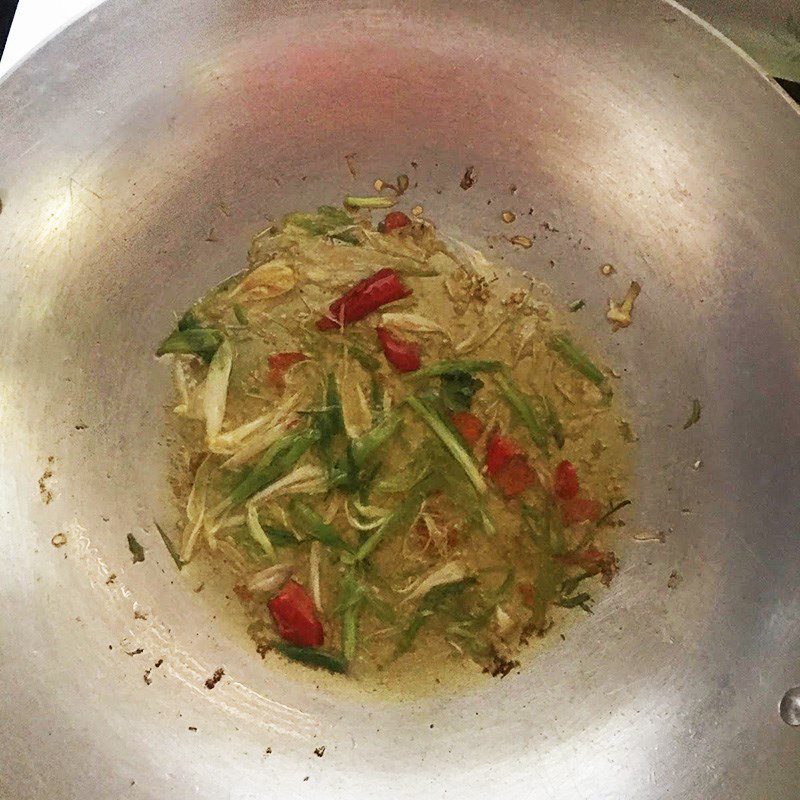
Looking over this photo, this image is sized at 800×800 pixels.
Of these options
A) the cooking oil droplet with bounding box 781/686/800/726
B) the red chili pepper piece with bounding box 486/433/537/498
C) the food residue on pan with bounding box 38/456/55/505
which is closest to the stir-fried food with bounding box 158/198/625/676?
the red chili pepper piece with bounding box 486/433/537/498

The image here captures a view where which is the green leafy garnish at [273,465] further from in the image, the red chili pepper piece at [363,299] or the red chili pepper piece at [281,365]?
the red chili pepper piece at [363,299]

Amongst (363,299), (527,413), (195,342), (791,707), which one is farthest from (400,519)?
(791,707)

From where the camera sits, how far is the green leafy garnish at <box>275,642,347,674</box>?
1.46 meters

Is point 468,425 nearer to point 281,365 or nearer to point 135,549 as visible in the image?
Answer: point 281,365

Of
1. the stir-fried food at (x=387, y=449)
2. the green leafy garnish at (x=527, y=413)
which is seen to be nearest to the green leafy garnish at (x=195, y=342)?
the stir-fried food at (x=387, y=449)

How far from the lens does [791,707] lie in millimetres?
1298

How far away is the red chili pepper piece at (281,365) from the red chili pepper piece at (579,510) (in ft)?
2.20

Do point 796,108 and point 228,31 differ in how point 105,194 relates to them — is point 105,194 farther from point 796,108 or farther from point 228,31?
point 796,108

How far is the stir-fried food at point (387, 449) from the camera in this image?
1.47 m

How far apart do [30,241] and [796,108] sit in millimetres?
1551

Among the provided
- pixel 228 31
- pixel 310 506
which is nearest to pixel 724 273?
pixel 310 506

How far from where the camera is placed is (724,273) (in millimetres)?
1430

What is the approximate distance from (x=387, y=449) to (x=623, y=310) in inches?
24.4

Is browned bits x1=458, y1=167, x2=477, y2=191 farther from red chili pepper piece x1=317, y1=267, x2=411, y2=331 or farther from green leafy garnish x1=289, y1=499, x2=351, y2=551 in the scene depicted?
green leafy garnish x1=289, y1=499, x2=351, y2=551
